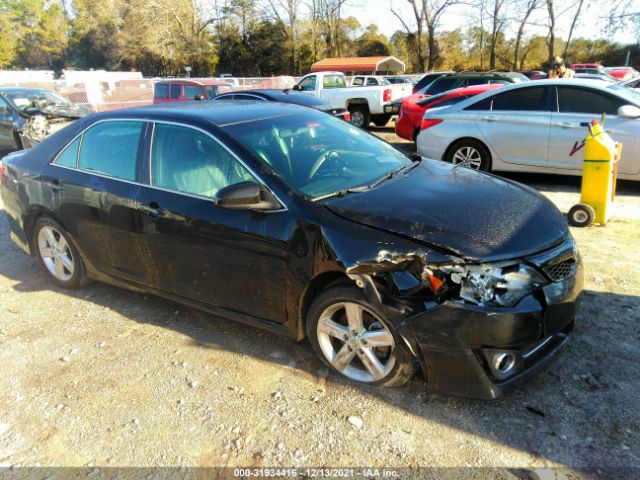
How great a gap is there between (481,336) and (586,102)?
19.0 feet

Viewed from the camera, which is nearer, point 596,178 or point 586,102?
point 596,178

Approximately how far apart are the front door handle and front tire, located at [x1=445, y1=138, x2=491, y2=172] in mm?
5212

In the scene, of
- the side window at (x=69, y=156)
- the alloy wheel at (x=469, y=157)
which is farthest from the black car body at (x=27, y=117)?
the alloy wheel at (x=469, y=157)

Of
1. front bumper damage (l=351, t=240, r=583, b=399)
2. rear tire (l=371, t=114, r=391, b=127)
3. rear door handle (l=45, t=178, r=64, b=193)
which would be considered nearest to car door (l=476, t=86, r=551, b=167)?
front bumper damage (l=351, t=240, r=583, b=399)

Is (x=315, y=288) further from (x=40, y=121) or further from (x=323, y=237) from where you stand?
(x=40, y=121)

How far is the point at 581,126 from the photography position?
22.4ft

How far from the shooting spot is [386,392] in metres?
2.98

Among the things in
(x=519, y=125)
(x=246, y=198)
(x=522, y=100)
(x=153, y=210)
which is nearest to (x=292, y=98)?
(x=522, y=100)

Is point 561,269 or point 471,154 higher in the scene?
point 471,154

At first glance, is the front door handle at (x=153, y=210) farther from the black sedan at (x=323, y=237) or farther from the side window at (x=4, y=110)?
the side window at (x=4, y=110)

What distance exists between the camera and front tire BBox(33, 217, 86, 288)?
4426mm

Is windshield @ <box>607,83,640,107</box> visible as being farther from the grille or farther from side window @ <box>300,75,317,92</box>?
side window @ <box>300,75,317,92</box>

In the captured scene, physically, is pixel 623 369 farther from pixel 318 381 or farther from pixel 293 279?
pixel 293 279

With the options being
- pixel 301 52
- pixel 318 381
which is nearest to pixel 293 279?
pixel 318 381
